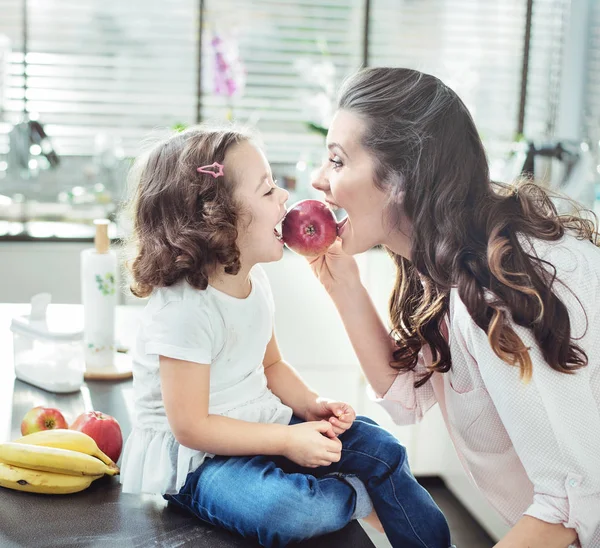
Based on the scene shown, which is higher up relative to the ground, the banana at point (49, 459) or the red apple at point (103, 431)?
the banana at point (49, 459)

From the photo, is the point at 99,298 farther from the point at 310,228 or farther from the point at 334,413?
the point at 334,413

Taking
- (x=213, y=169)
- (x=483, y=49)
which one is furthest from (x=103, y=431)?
(x=483, y=49)

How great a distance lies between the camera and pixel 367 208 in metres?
1.40

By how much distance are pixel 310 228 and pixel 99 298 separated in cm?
45

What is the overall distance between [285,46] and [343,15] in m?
0.28

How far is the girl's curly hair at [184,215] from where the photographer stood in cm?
126

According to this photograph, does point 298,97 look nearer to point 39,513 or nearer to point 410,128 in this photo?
point 410,128

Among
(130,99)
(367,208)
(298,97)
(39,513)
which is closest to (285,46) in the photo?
(298,97)

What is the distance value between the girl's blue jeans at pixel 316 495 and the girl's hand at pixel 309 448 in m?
0.03

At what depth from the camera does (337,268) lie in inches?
63.0

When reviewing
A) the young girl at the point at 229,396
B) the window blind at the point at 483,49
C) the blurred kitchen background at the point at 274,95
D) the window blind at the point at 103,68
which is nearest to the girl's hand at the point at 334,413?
the young girl at the point at 229,396

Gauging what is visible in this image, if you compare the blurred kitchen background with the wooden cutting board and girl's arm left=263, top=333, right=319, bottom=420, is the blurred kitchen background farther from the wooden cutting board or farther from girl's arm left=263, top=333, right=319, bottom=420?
girl's arm left=263, top=333, right=319, bottom=420

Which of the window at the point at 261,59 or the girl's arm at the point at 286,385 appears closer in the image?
the girl's arm at the point at 286,385

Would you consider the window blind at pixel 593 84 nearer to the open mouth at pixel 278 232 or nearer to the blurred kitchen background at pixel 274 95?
the blurred kitchen background at pixel 274 95
